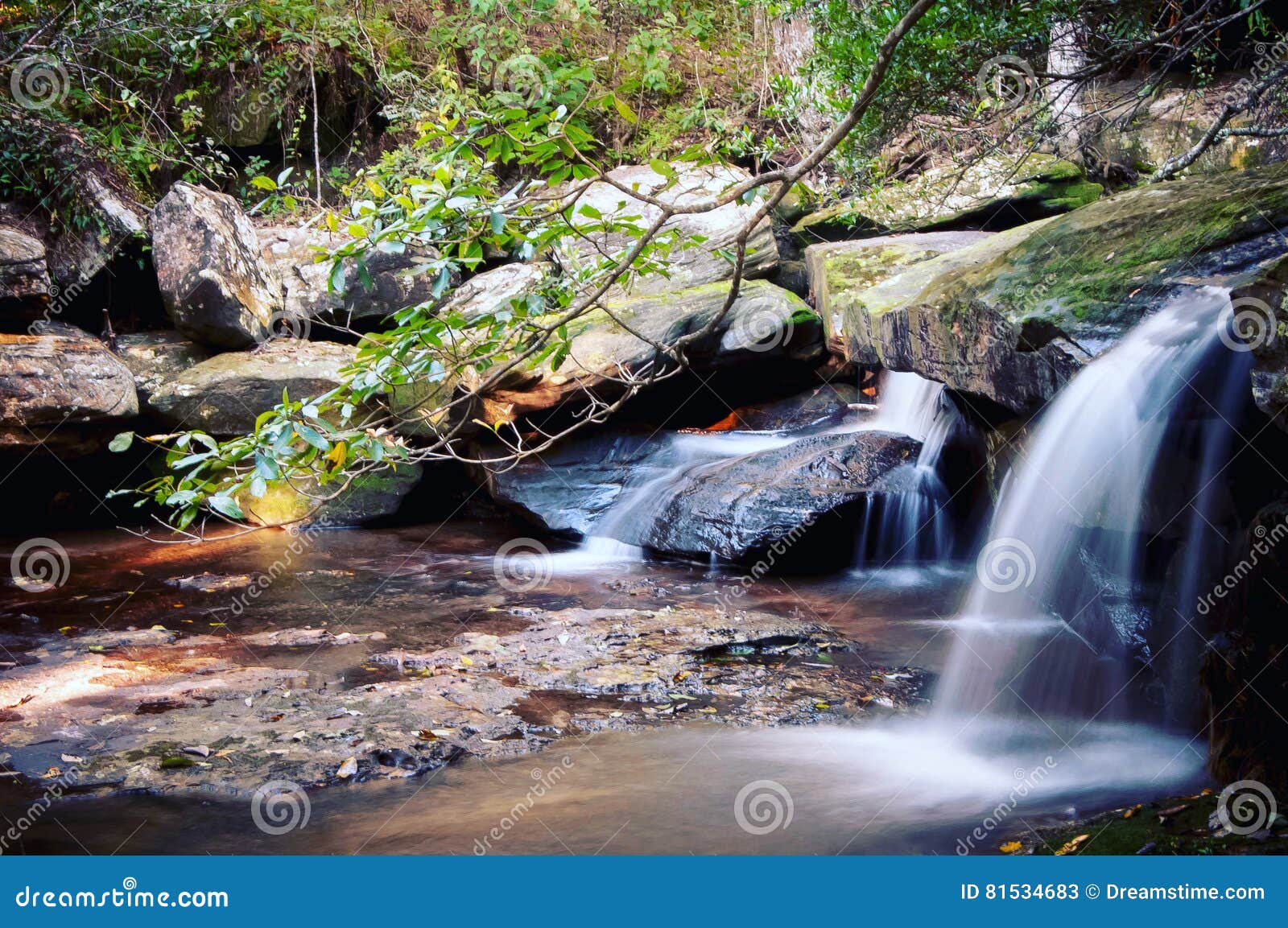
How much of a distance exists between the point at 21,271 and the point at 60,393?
60.2 inches

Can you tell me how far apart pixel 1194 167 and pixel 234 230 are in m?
9.01

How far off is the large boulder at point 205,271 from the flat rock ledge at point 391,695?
15.0 ft

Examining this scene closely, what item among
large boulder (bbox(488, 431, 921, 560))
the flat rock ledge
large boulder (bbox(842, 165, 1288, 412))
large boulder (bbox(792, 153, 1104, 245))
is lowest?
the flat rock ledge

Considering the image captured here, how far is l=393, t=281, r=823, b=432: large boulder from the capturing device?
851 cm

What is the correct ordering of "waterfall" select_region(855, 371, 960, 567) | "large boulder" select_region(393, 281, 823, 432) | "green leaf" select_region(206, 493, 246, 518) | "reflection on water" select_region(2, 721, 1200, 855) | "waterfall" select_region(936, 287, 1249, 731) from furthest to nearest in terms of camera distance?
1. "large boulder" select_region(393, 281, 823, 432)
2. "waterfall" select_region(855, 371, 960, 567)
3. "waterfall" select_region(936, 287, 1249, 731)
4. "reflection on water" select_region(2, 721, 1200, 855)
5. "green leaf" select_region(206, 493, 246, 518)

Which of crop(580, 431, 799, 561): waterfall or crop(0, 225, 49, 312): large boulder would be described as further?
crop(0, 225, 49, 312): large boulder

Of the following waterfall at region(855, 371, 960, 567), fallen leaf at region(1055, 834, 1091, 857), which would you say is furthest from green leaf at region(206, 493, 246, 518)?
waterfall at region(855, 371, 960, 567)

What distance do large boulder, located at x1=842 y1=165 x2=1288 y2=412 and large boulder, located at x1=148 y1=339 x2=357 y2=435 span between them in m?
5.76

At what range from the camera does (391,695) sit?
14.9 ft

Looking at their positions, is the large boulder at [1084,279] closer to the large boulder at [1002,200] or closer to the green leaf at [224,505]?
the large boulder at [1002,200]

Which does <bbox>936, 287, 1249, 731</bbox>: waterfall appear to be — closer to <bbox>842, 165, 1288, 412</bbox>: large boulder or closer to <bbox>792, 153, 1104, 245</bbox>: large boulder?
<bbox>842, 165, 1288, 412</bbox>: large boulder

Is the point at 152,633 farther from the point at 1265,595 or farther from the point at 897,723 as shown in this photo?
the point at 1265,595

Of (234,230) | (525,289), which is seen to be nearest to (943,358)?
(525,289)

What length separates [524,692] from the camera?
465cm
